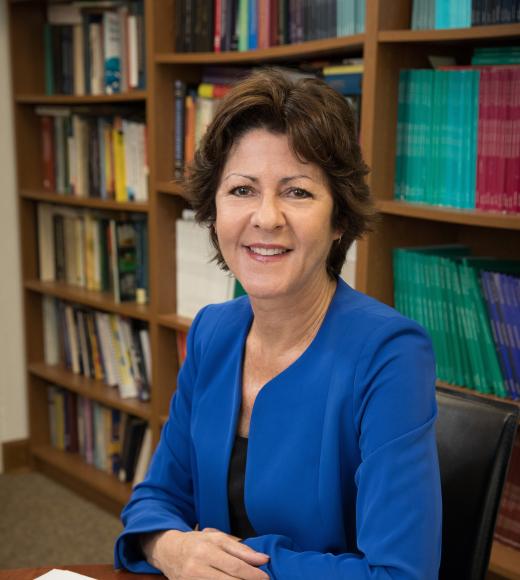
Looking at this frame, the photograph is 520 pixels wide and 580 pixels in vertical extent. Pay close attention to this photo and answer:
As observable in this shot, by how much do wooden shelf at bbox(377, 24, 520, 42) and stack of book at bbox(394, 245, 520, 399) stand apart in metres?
0.54

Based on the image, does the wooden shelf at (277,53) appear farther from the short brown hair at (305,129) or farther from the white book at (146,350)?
the white book at (146,350)

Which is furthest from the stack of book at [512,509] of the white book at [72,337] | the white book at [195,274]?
the white book at [72,337]

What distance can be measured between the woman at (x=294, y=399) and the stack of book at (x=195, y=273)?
1.19 metres

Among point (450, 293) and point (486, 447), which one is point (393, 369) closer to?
point (486, 447)

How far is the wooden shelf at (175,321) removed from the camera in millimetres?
2881

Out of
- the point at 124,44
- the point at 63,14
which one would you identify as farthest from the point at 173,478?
the point at 63,14

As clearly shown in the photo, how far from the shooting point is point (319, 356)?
4.50 feet

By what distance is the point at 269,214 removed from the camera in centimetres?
134

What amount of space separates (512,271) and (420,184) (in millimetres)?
323

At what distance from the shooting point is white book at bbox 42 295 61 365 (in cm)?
373

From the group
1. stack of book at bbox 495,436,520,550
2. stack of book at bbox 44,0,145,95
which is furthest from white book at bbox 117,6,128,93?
stack of book at bbox 495,436,520,550

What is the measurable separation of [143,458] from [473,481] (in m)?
2.19

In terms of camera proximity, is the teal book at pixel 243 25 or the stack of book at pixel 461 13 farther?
the teal book at pixel 243 25

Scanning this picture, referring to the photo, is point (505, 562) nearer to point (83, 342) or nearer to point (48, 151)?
point (83, 342)
